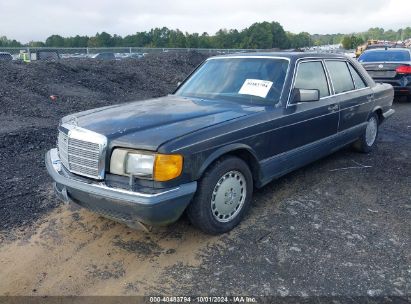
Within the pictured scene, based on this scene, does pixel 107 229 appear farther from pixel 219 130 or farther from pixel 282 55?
pixel 282 55

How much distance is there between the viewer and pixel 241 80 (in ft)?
15.1

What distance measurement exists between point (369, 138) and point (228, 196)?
368cm

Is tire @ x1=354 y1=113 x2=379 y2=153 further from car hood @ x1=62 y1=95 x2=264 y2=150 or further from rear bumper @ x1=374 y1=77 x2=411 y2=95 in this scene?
rear bumper @ x1=374 y1=77 x2=411 y2=95

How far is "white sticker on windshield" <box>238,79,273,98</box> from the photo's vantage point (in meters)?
4.37

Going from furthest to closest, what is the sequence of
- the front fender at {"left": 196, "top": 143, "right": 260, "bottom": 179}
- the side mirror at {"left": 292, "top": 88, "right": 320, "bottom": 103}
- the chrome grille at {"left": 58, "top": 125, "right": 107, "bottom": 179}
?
the side mirror at {"left": 292, "top": 88, "right": 320, "bottom": 103} → the front fender at {"left": 196, "top": 143, "right": 260, "bottom": 179} → the chrome grille at {"left": 58, "top": 125, "right": 107, "bottom": 179}

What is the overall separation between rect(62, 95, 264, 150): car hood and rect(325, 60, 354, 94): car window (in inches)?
66.6

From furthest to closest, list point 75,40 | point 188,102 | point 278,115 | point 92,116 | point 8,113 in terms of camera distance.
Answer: point 75,40
point 8,113
point 188,102
point 278,115
point 92,116

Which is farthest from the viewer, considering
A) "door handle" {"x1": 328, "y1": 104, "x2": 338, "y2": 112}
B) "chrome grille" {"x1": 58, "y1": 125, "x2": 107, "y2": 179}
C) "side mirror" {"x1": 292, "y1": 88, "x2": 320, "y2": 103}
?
"door handle" {"x1": 328, "y1": 104, "x2": 338, "y2": 112}

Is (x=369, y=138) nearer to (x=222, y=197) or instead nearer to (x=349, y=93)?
(x=349, y=93)

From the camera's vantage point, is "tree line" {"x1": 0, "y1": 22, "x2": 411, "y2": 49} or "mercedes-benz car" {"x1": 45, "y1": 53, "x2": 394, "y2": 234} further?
"tree line" {"x1": 0, "y1": 22, "x2": 411, "y2": 49}

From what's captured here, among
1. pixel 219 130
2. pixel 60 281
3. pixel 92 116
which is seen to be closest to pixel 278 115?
pixel 219 130

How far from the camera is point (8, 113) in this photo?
8.48 meters

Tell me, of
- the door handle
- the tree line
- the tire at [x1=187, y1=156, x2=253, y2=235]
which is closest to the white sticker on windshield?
the tire at [x1=187, y1=156, x2=253, y2=235]

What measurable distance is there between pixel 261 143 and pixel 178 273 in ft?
5.08
